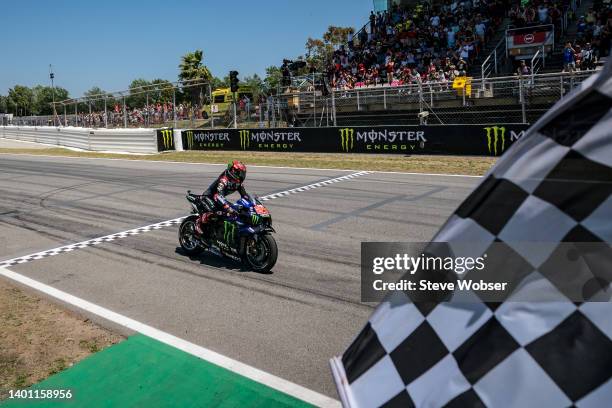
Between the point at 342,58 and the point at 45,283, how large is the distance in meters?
26.8

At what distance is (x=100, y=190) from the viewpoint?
52.7ft

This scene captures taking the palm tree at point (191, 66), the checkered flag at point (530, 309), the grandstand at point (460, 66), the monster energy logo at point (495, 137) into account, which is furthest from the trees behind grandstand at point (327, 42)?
the checkered flag at point (530, 309)

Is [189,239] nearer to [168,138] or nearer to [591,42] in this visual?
[591,42]

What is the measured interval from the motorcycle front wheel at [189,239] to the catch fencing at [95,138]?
20325 mm

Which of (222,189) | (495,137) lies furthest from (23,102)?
(222,189)

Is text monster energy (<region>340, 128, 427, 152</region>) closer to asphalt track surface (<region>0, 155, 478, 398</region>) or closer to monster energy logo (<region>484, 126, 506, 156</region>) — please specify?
monster energy logo (<region>484, 126, 506, 156</region>)

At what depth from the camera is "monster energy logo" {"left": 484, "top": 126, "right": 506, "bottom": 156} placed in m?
16.9

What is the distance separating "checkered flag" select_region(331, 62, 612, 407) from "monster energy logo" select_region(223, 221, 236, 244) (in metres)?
5.74

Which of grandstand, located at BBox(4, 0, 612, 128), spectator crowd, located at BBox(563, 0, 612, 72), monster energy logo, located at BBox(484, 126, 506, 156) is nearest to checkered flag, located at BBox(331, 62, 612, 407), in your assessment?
monster energy logo, located at BBox(484, 126, 506, 156)

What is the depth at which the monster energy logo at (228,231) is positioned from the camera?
760 cm

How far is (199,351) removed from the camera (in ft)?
17.3

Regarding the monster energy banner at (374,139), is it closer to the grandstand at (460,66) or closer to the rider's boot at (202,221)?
the grandstand at (460,66)

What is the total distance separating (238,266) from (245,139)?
711 inches

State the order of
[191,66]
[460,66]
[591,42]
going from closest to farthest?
[591,42] → [460,66] → [191,66]
